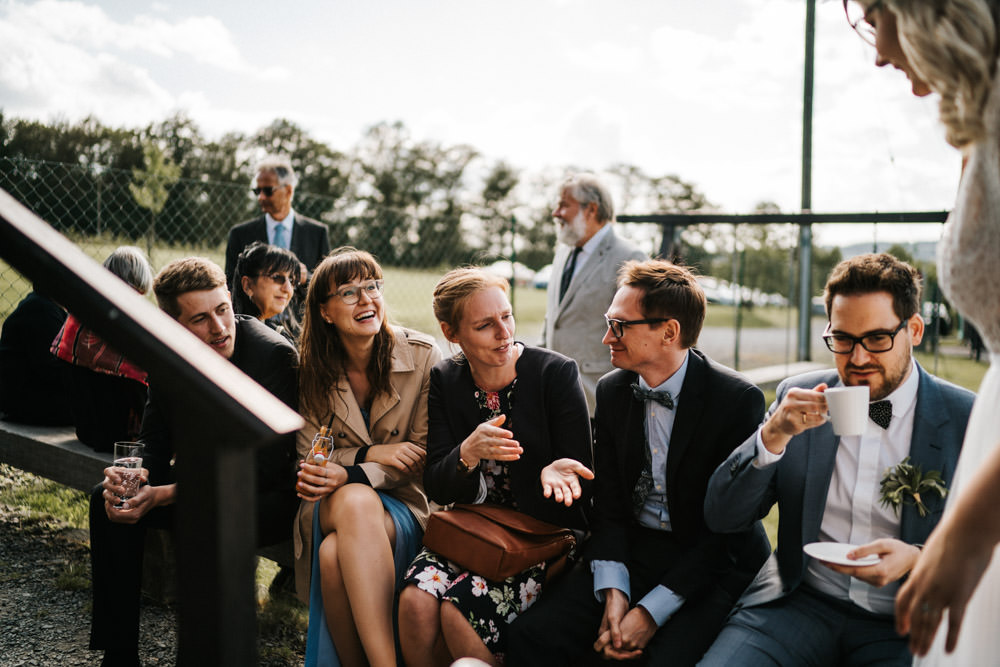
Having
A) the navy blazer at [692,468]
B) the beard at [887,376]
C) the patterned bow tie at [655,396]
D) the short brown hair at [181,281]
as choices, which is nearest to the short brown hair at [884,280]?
the beard at [887,376]

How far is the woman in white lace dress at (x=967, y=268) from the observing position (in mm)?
1116

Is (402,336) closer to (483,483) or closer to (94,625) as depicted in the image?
(483,483)

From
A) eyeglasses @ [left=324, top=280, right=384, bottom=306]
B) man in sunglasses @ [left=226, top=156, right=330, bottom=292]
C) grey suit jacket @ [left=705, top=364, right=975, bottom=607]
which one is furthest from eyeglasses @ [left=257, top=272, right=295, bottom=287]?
grey suit jacket @ [left=705, top=364, right=975, bottom=607]

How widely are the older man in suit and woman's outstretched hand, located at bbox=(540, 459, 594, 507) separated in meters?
2.28

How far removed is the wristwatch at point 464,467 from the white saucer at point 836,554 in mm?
1114

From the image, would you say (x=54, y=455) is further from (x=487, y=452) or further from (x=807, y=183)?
Result: (x=807, y=183)

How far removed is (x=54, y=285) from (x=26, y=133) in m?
20.7

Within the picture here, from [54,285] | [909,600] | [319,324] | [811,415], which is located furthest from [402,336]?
[909,600]

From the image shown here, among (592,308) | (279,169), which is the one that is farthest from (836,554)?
(279,169)

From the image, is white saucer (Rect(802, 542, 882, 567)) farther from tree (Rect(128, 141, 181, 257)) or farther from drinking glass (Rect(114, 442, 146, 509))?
tree (Rect(128, 141, 181, 257))

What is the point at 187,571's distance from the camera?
1.06m

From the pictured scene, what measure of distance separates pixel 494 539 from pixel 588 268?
274 cm

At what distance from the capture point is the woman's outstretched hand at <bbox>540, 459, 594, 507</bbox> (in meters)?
2.31

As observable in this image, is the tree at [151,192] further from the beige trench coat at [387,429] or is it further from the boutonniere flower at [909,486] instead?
the boutonniere flower at [909,486]
